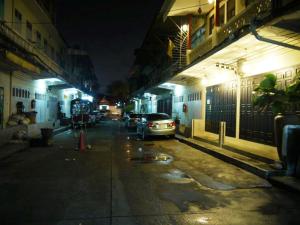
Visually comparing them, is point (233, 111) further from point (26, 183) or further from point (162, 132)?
point (26, 183)

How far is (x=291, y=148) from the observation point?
8.98 m

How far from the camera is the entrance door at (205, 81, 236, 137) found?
1689cm

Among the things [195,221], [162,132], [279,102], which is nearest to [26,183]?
[195,221]

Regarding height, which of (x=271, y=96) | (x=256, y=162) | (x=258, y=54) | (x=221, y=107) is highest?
(x=258, y=54)

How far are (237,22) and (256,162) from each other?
740 cm

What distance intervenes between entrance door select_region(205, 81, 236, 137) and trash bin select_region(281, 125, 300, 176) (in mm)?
7424

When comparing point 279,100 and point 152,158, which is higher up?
point 279,100

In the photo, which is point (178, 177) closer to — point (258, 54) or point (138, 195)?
point (138, 195)

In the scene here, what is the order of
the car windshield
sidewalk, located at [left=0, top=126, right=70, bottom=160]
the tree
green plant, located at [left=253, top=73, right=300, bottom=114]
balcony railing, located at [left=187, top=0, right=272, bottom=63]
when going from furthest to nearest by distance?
the tree < the car windshield < sidewalk, located at [left=0, top=126, right=70, bottom=160] < balcony railing, located at [left=187, top=0, right=272, bottom=63] < green plant, located at [left=253, top=73, right=300, bottom=114]

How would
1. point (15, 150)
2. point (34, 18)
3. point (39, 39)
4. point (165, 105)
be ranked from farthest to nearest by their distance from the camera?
1. point (165, 105)
2. point (39, 39)
3. point (34, 18)
4. point (15, 150)

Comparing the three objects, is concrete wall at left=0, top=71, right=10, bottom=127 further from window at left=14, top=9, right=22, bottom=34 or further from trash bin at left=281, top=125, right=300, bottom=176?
trash bin at left=281, top=125, right=300, bottom=176

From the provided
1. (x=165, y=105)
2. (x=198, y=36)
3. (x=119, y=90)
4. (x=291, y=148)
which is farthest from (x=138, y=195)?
(x=119, y=90)

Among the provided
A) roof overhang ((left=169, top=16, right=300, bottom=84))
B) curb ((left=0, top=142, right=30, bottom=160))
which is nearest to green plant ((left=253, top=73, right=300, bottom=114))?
roof overhang ((left=169, top=16, right=300, bottom=84))

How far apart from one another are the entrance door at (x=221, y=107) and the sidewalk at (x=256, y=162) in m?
1.41
